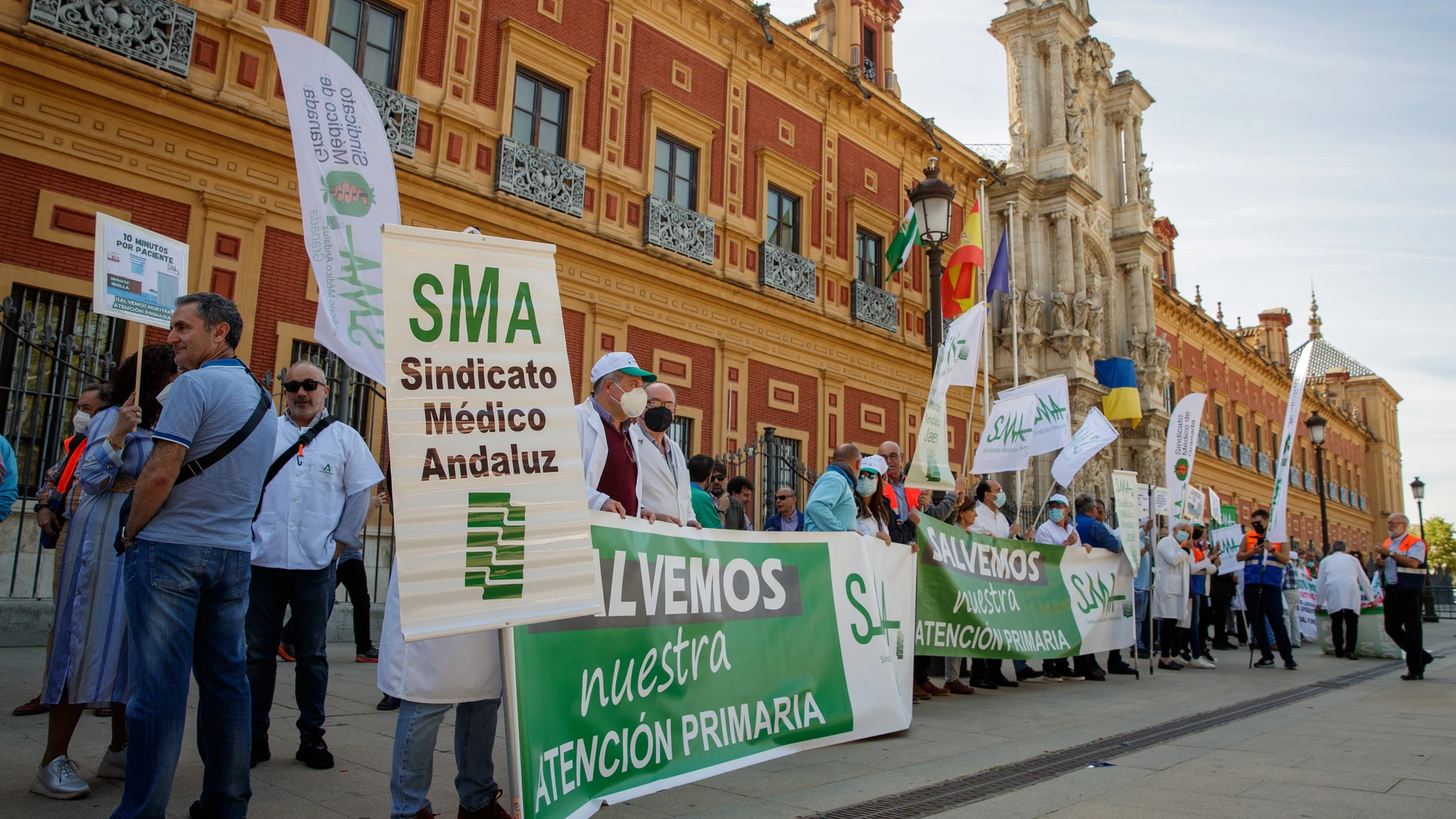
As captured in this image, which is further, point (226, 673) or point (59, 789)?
point (59, 789)

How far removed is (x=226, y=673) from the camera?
11.1ft

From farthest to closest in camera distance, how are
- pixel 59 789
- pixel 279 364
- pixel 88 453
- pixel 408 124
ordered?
pixel 408 124, pixel 279 364, pixel 88 453, pixel 59 789

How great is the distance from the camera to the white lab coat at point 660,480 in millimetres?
4988

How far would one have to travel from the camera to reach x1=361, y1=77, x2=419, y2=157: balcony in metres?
11.5

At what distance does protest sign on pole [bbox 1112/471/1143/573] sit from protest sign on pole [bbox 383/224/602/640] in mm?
8025

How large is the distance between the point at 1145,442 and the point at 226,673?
2723 cm

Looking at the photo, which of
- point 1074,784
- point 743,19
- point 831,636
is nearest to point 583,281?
point 743,19

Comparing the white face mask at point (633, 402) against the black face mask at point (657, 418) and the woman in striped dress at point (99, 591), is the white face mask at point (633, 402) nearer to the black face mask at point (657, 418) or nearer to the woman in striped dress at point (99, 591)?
the black face mask at point (657, 418)

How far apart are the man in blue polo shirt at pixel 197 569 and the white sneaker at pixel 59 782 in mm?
631

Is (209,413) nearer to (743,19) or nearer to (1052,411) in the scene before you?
(1052,411)

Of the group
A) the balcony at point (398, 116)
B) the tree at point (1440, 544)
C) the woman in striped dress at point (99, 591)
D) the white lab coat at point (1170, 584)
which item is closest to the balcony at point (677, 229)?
the balcony at point (398, 116)

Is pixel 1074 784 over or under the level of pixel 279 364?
under

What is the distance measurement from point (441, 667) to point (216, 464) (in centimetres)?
108

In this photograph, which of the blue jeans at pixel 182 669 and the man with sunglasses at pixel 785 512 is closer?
the blue jeans at pixel 182 669
